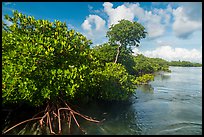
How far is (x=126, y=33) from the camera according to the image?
22641mm

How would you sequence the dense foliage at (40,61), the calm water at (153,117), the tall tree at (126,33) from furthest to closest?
the tall tree at (126,33) < the calm water at (153,117) < the dense foliage at (40,61)

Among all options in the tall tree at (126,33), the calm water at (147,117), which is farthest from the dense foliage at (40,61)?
the tall tree at (126,33)

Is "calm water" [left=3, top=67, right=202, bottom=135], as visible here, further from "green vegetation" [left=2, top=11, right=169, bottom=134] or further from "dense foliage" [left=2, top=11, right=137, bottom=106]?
"dense foliage" [left=2, top=11, right=137, bottom=106]

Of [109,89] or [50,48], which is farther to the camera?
[109,89]

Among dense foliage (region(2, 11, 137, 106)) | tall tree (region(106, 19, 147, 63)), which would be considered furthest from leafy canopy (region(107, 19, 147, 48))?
dense foliage (region(2, 11, 137, 106))

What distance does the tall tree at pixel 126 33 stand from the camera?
894 inches

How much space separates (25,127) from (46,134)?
49.5 inches

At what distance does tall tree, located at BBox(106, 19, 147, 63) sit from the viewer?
2270cm

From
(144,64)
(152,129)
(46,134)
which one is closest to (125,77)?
(152,129)

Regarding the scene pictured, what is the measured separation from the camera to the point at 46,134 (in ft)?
32.8

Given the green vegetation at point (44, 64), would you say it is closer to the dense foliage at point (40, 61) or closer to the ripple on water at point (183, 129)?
the dense foliage at point (40, 61)

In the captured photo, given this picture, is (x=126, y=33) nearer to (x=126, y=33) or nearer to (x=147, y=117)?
(x=126, y=33)

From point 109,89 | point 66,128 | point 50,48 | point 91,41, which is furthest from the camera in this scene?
point 109,89

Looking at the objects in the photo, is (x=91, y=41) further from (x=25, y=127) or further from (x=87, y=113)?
(x=25, y=127)
